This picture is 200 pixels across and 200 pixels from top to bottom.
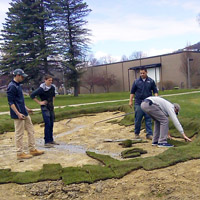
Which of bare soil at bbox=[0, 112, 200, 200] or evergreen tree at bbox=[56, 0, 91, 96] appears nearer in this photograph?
bare soil at bbox=[0, 112, 200, 200]

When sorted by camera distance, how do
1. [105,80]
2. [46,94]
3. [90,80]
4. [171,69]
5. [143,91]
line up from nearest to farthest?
1. [46,94]
2. [143,91]
3. [171,69]
4. [105,80]
5. [90,80]

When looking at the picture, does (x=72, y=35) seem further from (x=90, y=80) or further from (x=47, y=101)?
(x=47, y=101)

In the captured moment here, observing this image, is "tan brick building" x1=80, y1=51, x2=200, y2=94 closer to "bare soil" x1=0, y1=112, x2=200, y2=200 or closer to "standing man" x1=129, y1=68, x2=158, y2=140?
"standing man" x1=129, y1=68, x2=158, y2=140

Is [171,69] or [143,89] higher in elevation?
[171,69]

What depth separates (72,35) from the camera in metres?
37.3

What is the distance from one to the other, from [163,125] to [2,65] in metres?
30.7

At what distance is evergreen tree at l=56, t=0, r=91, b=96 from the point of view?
35344 mm

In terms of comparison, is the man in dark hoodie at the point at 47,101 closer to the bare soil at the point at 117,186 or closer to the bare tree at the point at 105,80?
the bare soil at the point at 117,186

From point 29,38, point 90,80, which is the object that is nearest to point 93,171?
point 29,38

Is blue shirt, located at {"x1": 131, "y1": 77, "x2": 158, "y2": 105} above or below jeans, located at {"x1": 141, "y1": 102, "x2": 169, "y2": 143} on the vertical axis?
above

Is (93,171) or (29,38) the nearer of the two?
(93,171)

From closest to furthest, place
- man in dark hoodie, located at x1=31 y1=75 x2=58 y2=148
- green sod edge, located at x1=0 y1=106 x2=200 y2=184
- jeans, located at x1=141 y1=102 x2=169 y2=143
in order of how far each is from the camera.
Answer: green sod edge, located at x1=0 y1=106 x2=200 y2=184
jeans, located at x1=141 y1=102 x2=169 y2=143
man in dark hoodie, located at x1=31 y1=75 x2=58 y2=148

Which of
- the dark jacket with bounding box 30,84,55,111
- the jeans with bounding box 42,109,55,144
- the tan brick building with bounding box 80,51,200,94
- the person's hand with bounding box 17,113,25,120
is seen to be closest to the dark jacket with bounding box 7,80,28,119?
the person's hand with bounding box 17,113,25,120

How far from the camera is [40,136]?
978 cm
